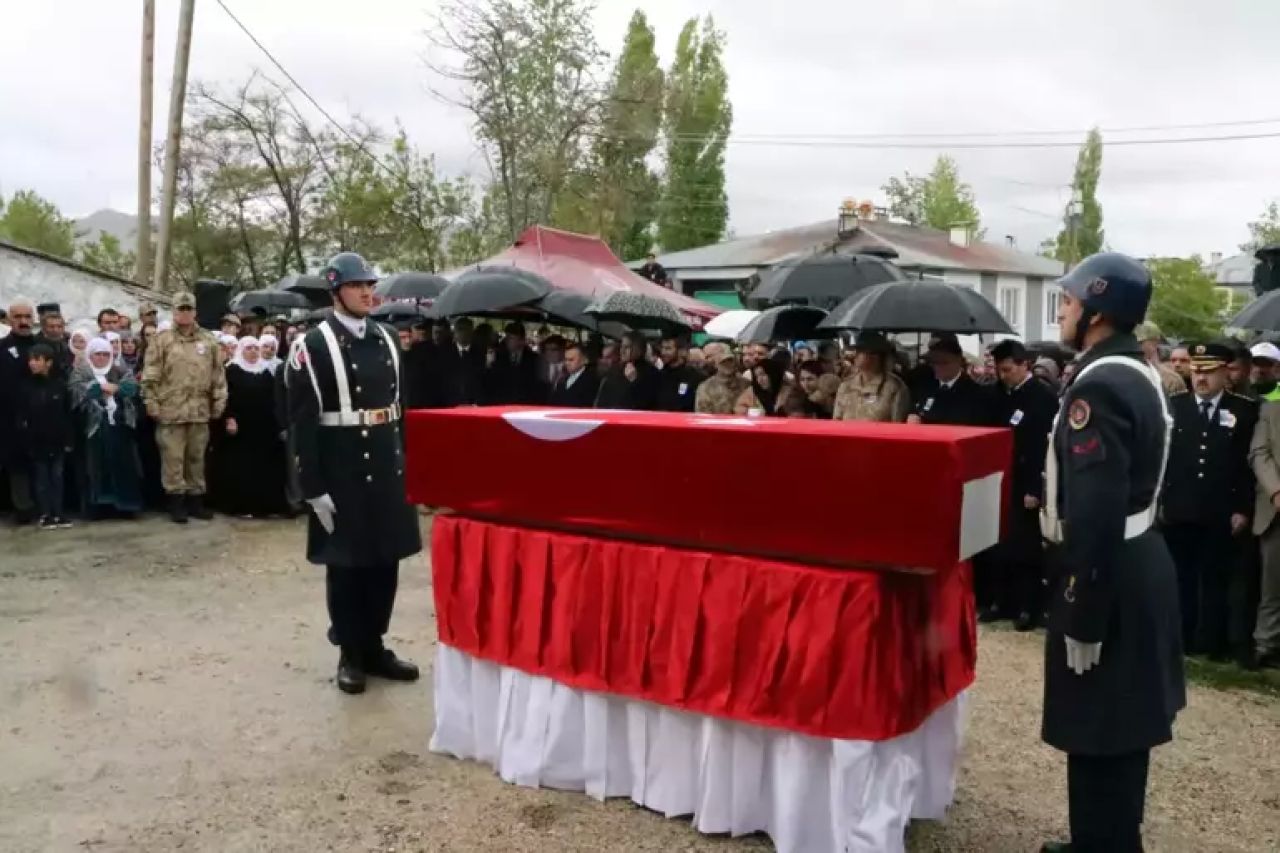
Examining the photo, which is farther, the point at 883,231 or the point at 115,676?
the point at 883,231

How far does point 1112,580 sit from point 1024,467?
3.79 m

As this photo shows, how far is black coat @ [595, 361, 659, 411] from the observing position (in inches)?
370

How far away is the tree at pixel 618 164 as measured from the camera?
25281 mm

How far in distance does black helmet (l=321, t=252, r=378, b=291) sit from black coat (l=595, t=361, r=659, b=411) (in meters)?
4.37

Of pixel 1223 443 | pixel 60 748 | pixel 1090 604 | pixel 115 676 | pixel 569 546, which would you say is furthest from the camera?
pixel 1223 443

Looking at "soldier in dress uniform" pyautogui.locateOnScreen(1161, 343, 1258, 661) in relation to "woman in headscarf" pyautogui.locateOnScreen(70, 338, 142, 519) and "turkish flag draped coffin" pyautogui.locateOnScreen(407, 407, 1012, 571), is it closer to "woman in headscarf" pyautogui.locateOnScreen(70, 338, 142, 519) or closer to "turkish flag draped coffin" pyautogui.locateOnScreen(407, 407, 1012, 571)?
"turkish flag draped coffin" pyautogui.locateOnScreen(407, 407, 1012, 571)

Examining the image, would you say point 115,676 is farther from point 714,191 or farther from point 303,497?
point 714,191

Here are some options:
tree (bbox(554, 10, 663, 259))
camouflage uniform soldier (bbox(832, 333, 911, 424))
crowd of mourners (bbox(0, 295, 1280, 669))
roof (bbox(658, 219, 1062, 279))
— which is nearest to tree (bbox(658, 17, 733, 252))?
roof (bbox(658, 219, 1062, 279))

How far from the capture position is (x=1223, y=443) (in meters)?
6.05

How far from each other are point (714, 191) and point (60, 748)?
130 ft

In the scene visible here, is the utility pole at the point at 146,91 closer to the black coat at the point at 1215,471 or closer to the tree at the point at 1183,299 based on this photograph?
the black coat at the point at 1215,471

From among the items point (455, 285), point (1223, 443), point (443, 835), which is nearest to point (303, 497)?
point (443, 835)

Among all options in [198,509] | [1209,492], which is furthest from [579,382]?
[1209,492]

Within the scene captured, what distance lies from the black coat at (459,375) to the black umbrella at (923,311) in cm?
546
